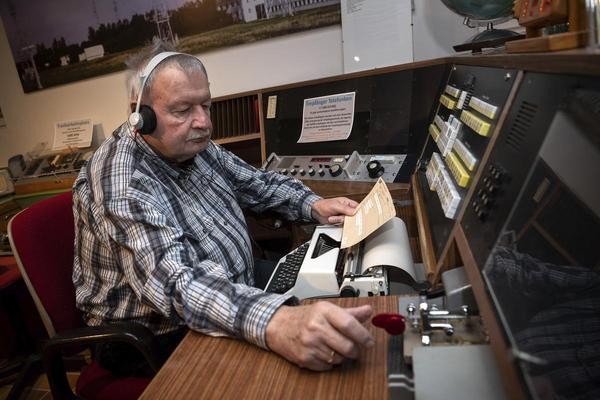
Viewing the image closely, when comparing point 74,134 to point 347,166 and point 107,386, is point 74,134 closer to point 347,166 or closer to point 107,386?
point 347,166

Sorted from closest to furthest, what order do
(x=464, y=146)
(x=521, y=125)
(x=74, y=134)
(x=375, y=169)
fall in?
(x=521, y=125) → (x=464, y=146) → (x=375, y=169) → (x=74, y=134)

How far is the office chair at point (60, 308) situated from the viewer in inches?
38.4

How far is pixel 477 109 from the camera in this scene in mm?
861

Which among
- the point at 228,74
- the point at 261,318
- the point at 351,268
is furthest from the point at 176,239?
the point at 228,74

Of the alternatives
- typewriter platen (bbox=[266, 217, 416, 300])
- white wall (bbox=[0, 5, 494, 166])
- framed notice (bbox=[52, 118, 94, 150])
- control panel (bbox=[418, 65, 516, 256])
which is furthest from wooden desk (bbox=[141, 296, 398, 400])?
framed notice (bbox=[52, 118, 94, 150])

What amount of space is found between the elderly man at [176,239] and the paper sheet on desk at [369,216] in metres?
0.10

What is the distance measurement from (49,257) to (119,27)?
2.26 meters

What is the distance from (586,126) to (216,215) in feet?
3.38

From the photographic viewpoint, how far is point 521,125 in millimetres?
606

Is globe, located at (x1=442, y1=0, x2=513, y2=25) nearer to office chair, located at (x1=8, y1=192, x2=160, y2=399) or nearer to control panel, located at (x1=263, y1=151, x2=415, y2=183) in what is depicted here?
control panel, located at (x1=263, y1=151, x2=415, y2=183)

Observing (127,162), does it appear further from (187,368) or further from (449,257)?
(449,257)

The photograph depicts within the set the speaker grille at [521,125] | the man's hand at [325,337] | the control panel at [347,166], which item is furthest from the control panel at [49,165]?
the speaker grille at [521,125]

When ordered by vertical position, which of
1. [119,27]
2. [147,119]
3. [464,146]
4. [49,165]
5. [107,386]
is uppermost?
[119,27]

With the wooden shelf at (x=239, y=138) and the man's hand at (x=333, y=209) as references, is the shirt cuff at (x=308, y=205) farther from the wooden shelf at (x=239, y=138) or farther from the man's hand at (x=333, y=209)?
the wooden shelf at (x=239, y=138)
